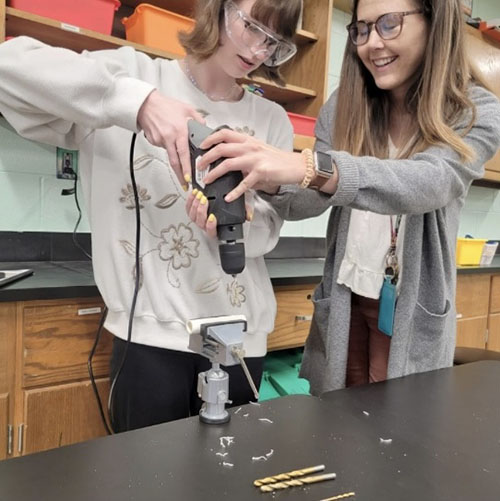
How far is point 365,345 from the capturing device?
3.79 feet

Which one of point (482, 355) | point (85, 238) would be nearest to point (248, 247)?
point (482, 355)

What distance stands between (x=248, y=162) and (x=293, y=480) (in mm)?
456

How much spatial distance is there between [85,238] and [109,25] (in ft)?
2.55

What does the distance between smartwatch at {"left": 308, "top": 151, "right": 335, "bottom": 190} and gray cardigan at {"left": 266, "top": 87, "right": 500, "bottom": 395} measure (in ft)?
0.04

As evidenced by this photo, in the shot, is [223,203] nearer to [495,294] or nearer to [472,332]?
[472,332]

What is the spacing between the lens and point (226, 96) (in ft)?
3.53

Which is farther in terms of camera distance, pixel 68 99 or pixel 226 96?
pixel 226 96

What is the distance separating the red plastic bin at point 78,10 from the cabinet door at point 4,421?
1191 millimetres

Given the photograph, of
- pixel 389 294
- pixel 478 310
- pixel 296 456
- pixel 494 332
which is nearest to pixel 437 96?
pixel 389 294

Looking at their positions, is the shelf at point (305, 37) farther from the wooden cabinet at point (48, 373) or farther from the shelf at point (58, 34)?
the wooden cabinet at point (48, 373)

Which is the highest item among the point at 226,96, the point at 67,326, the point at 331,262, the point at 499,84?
the point at 499,84

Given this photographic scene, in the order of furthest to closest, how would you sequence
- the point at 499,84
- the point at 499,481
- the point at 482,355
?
1. the point at 499,84
2. the point at 482,355
3. the point at 499,481

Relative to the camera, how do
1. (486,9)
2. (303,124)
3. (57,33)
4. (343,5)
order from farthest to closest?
1. (486,9)
2. (343,5)
3. (303,124)
4. (57,33)

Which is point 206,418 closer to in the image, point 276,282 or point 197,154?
point 197,154
